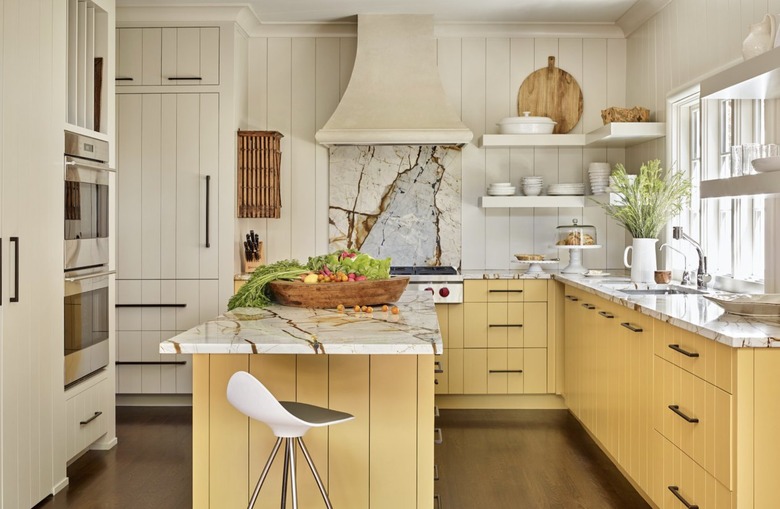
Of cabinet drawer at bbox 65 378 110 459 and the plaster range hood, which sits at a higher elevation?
the plaster range hood

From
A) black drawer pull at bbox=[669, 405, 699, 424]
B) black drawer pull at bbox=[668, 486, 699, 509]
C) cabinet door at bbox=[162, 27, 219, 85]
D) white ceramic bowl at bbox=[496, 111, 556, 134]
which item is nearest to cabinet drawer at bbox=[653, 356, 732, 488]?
black drawer pull at bbox=[669, 405, 699, 424]

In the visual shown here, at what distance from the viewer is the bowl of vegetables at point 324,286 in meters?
3.05

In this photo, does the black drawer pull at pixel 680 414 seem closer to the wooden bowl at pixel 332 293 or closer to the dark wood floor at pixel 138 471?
the wooden bowl at pixel 332 293

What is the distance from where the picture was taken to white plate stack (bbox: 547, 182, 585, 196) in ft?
16.8

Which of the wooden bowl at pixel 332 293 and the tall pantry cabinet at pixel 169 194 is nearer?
the wooden bowl at pixel 332 293

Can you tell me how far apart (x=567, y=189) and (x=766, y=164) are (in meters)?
2.57

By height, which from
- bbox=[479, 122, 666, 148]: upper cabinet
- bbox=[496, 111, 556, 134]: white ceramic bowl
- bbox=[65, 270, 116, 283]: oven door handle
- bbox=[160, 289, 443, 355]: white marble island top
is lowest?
bbox=[160, 289, 443, 355]: white marble island top

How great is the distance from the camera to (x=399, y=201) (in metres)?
5.41

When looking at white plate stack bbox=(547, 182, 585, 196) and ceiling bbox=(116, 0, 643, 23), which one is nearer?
A: ceiling bbox=(116, 0, 643, 23)

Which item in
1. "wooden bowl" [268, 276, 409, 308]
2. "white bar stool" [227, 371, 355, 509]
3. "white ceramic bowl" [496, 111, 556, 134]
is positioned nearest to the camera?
"white bar stool" [227, 371, 355, 509]

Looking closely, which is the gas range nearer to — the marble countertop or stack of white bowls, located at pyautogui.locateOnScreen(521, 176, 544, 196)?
stack of white bowls, located at pyautogui.locateOnScreen(521, 176, 544, 196)

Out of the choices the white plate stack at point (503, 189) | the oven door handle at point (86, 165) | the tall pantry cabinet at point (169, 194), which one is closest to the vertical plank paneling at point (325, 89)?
the tall pantry cabinet at point (169, 194)

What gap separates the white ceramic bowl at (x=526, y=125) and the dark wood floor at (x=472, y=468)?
1.90 metres

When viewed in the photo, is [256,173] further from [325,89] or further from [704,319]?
[704,319]
